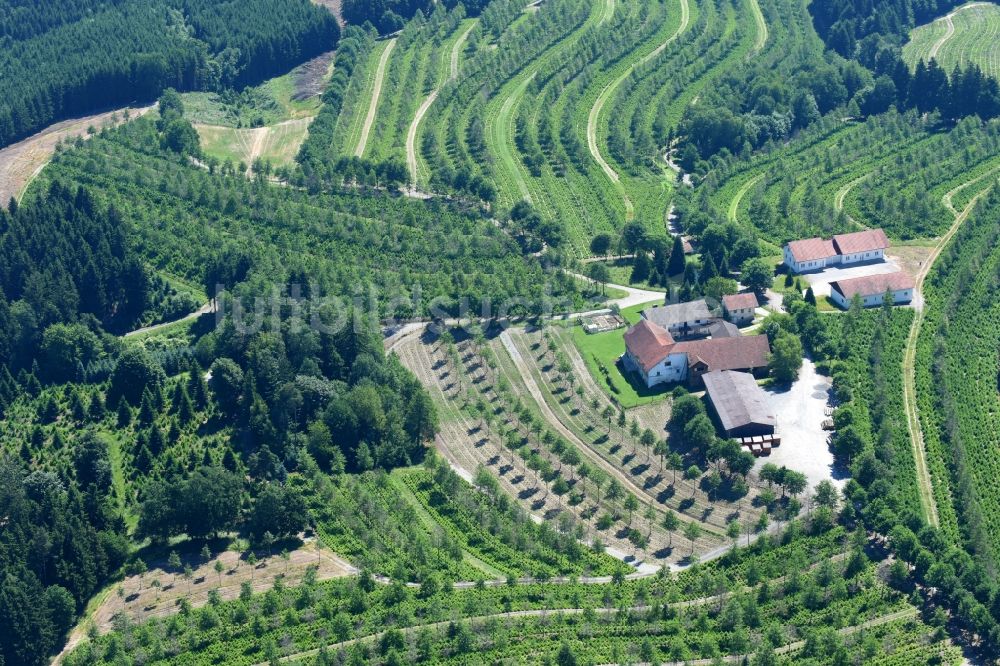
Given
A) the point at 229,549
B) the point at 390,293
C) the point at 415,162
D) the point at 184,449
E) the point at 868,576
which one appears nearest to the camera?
the point at 868,576

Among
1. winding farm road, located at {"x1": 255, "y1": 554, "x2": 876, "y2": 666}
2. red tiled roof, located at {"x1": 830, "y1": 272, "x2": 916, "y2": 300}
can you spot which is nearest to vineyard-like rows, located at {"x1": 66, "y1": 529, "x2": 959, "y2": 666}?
winding farm road, located at {"x1": 255, "y1": 554, "x2": 876, "y2": 666}

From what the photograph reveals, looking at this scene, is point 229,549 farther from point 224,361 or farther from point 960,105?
point 960,105

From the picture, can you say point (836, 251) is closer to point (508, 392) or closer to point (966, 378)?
point (966, 378)

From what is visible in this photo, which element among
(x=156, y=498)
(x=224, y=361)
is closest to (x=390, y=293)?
(x=224, y=361)

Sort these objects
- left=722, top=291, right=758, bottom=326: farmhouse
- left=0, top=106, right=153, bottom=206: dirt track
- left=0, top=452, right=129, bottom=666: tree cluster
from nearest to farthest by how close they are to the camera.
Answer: left=0, top=452, right=129, bottom=666: tree cluster
left=722, top=291, right=758, bottom=326: farmhouse
left=0, top=106, right=153, bottom=206: dirt track

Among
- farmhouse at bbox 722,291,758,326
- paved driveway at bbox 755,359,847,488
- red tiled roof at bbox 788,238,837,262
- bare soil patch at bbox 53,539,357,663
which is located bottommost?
red tiled roof at bbox 788,238,837,262

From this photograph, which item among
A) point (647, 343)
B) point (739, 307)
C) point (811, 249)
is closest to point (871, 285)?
point (811, 249)

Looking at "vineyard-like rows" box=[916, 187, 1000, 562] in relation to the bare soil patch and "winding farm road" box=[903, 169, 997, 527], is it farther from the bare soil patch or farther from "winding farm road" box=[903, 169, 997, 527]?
the bare soil patch

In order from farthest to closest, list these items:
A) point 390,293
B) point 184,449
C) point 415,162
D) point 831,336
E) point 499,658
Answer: point 415,162
point 390,293
point 831,336
point 184,449
point 499,658

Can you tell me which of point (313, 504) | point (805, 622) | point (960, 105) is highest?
point (313, 504)
